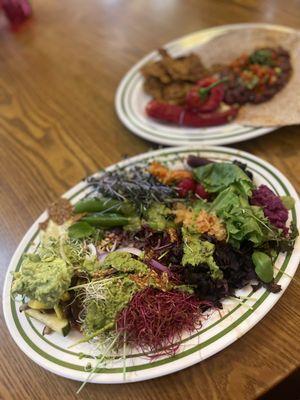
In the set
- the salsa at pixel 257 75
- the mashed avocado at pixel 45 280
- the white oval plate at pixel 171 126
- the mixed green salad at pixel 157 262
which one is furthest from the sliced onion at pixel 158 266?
the salsa at pixel 257 75

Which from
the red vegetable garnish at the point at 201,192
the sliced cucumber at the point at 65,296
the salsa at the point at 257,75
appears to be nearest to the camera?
the sliced cucumber at the point at 65,296

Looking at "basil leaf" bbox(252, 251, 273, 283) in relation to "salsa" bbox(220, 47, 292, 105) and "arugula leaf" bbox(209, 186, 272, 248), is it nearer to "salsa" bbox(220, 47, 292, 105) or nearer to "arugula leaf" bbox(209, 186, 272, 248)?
"arugula leaf" bbox(209, 186, 272, 248)

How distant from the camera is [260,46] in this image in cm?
219

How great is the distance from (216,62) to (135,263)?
4.63ft

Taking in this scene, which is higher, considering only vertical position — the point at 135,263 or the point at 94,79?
the point at 94,79

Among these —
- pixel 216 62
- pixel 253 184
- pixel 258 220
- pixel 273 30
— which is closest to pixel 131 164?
pixel 253 184

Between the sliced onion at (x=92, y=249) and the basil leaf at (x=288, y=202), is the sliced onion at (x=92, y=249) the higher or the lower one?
the higher one

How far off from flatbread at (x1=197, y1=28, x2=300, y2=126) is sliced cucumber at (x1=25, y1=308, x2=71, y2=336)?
1.08 meters

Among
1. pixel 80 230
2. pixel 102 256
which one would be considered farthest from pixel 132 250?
pixel 80 230

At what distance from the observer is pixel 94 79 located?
227cm

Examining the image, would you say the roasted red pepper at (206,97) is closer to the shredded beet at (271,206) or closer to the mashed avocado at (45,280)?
the shredded beet at (271,206)

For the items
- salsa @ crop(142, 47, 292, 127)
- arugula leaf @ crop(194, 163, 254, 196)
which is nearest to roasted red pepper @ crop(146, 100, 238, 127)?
salsa @ crop(142, 47, 292, 127)

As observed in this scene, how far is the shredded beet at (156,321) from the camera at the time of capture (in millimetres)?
1109

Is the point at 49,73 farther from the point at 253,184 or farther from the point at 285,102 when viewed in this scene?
the point at 253,184
